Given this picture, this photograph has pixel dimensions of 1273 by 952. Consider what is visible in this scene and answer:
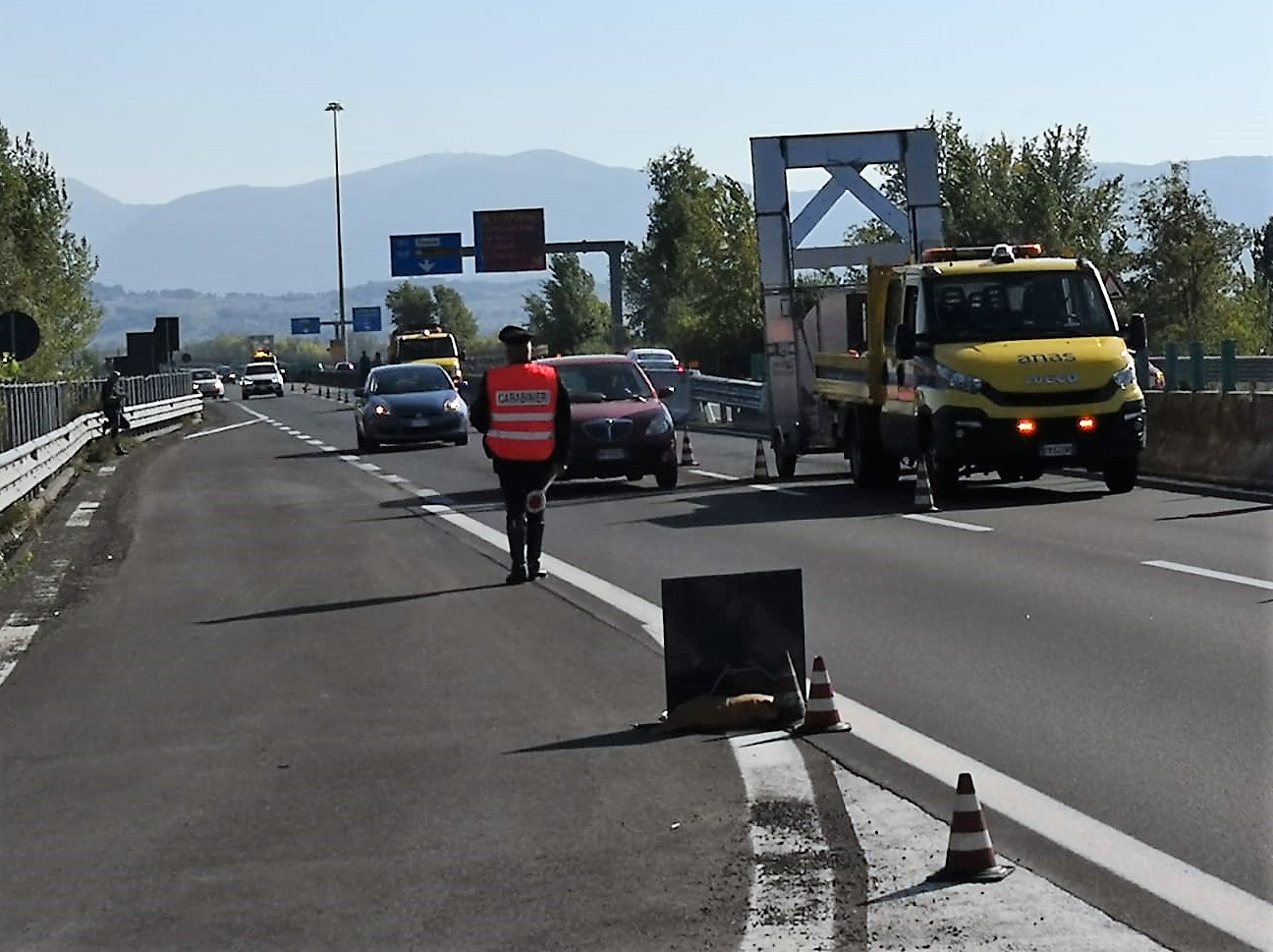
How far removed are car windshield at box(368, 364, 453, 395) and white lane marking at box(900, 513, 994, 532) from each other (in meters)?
20.5

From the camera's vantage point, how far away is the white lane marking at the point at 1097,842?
6.38 metres

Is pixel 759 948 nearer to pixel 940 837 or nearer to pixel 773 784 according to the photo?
pixel 940 837

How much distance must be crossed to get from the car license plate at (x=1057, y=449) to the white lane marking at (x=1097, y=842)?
40.7 feet

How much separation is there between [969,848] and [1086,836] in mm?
735

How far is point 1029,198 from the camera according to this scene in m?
77.2

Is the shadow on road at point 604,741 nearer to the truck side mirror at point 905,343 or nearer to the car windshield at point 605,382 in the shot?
the truck side mirror at point 905,343

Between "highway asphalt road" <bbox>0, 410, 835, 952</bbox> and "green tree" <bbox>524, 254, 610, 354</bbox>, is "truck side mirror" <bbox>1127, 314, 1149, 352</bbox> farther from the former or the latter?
"green tree" <bbox>524, 254, 610, 354</bbox>

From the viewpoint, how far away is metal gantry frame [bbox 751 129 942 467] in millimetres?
27000

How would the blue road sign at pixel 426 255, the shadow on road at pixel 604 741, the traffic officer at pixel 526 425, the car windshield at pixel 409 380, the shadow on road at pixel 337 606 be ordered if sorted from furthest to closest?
the blue road sign at pixel 426 255 < the car windshield at pixel 409 380 < the traffic officer at pixel 526 425 < the shadow on road at pixel 337 606 < the shadow on road at pixel 604 741

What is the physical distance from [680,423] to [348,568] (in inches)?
1213

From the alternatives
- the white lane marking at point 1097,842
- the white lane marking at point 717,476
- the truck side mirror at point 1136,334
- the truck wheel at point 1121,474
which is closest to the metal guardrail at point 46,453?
the white lane marking at point 717,476

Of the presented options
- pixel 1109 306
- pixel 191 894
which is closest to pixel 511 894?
pixel 191 894

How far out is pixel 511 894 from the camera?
700cm

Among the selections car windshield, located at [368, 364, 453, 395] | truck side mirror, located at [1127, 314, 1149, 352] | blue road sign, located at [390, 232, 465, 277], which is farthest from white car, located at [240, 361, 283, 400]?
truck side mirror, located at [1127, 314, 1149, 352]
